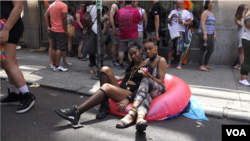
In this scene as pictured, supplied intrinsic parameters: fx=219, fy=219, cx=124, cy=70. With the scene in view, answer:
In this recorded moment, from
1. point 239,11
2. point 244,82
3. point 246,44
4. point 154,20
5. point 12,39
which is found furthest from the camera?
point 154,20

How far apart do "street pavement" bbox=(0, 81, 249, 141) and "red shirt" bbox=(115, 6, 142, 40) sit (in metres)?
2.81

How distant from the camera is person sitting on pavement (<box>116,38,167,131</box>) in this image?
9.84 feet

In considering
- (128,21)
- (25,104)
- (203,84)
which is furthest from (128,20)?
(25,104)

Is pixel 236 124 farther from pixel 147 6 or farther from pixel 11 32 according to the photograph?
pixel 147 6

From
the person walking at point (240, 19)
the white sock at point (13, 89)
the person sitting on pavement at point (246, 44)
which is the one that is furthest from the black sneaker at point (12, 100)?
the person walking at point (240, 19)

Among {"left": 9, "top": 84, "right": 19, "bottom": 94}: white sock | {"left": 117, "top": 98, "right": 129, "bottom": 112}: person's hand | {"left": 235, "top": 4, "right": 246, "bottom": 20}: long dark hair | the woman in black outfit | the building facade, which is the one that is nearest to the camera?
the woman in black outfit

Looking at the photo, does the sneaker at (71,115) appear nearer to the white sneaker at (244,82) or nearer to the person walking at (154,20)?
the person walking at (154,20)

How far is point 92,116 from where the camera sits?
11.1 feet

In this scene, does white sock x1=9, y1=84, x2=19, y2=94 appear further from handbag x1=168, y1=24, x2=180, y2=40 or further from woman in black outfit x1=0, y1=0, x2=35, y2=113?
handbag x1=168, y1=24, x2=180, y2=40

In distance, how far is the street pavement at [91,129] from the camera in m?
2.71

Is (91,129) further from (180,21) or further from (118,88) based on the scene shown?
(180,21)

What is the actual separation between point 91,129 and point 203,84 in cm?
304

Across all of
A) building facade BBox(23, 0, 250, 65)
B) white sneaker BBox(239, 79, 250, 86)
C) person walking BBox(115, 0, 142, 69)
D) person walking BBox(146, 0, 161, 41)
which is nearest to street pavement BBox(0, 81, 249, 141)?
white sneaker BBox(239, 79, 250, 86)

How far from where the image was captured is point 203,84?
496cm
